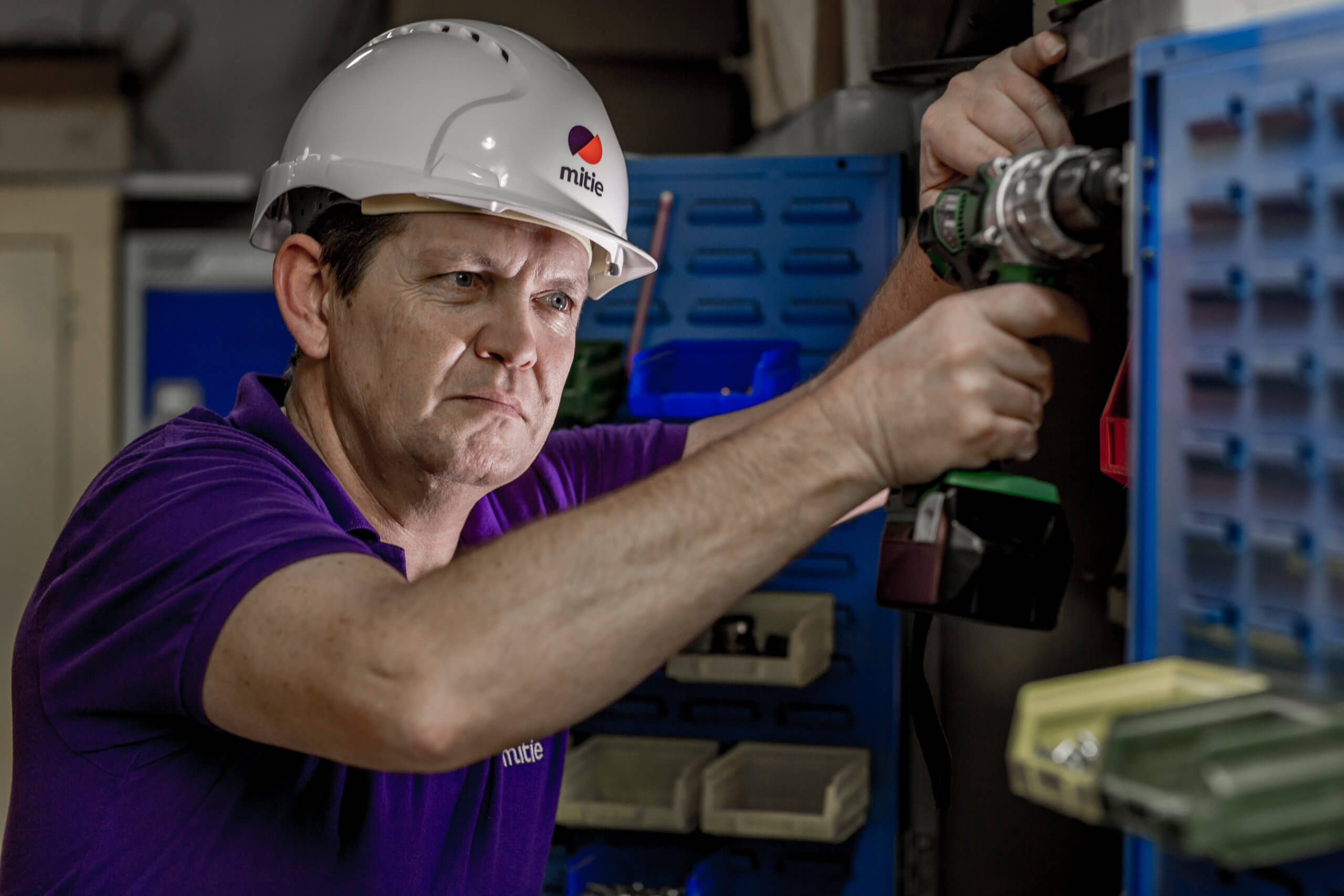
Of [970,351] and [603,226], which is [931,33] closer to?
[603,226]

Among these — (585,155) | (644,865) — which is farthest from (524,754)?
(585,155)

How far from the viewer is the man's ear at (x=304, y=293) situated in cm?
134

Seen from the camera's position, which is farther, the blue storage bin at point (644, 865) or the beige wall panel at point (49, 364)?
the beige wall panel at point (49, 364)

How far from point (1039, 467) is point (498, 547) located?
828 millimetres

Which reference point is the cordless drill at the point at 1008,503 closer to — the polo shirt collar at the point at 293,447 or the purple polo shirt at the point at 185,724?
the purple polo shirt at the point at 185,724

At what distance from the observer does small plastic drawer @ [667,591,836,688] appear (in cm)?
156

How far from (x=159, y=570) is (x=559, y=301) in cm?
57

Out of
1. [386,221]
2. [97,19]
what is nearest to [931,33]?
[386,221]

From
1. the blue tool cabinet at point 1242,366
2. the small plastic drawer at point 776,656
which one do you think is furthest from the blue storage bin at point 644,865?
the blue tool cabinet at point 1242,366

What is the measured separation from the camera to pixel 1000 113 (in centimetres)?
106

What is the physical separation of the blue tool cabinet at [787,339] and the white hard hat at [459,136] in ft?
1.34

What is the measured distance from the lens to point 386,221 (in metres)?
1.25

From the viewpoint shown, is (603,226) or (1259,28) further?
(603,226)

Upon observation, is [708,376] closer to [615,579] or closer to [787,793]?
[787,793]
